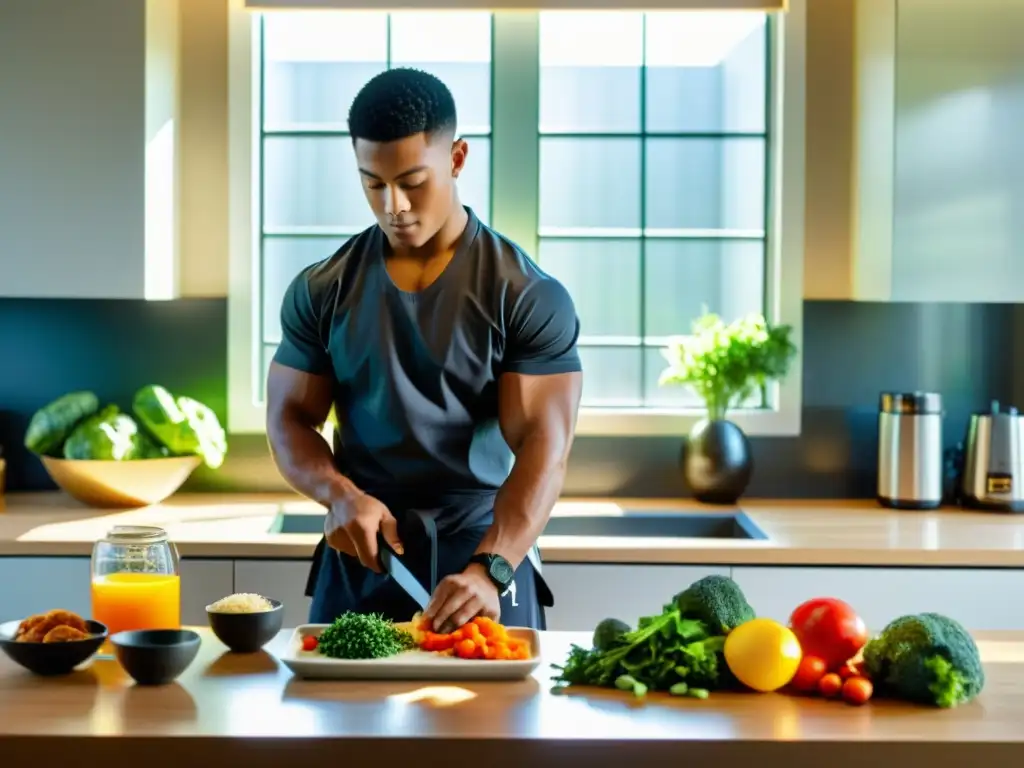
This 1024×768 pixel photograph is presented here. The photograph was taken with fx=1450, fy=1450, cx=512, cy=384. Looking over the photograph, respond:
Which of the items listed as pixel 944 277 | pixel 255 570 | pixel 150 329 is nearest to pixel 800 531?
pixel 944 277

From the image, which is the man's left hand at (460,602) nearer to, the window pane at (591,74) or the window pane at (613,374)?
the window pane at (613,374)

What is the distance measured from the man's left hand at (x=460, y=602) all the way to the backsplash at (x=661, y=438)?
70.2 inches

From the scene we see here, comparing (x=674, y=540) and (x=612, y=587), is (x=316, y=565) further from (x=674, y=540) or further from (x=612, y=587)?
(x=674, y=540)

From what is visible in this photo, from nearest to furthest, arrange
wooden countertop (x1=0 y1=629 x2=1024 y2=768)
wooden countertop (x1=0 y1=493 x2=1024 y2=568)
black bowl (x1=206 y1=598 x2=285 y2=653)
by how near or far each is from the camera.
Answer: wooden countertop (x1=0 y1=629 x2=1024 y2=768) → black bowl (x1=206 y1=598 x2=285 y2=653) → wooden countertop (x1=0 y1=493 x2=1024 y2=568)

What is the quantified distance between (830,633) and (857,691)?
0.10 m

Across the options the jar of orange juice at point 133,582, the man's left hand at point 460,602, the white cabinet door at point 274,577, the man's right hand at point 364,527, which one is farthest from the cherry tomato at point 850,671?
the white cabinet door at point 274,577

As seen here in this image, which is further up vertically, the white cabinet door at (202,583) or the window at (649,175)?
the window at (649,175)

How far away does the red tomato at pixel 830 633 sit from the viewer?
1.98m

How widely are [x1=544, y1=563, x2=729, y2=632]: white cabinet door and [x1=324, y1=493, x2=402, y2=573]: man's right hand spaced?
3.10 ft

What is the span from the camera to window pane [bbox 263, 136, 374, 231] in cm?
406

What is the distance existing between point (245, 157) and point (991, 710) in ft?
8.77

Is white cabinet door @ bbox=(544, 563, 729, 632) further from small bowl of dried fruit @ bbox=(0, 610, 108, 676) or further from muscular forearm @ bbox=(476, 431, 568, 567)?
→ small bowl of dried fruit @ bbox=(0, 610, 108, 676)

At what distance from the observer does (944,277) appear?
11.8ft

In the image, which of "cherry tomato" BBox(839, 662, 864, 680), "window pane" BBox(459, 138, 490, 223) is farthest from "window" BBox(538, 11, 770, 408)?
"cherry tomato" BBox(839, 662, 864, 680)
